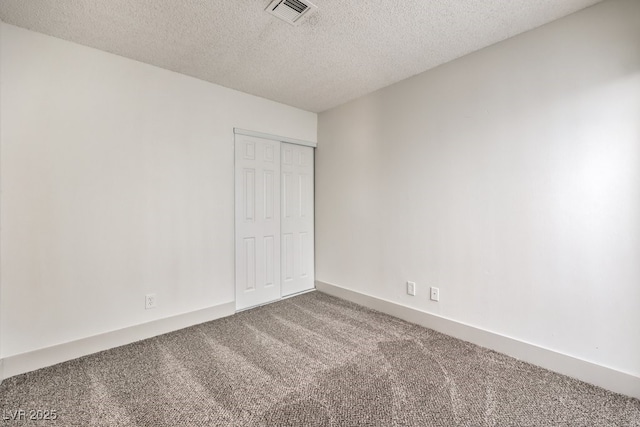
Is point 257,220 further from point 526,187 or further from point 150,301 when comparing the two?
point 526,187

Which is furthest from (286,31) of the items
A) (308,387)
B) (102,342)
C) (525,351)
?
(525,351)

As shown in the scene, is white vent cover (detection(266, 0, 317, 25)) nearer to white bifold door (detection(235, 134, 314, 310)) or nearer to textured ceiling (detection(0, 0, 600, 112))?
textured ceiling (detection(0, 0, 600, 112))

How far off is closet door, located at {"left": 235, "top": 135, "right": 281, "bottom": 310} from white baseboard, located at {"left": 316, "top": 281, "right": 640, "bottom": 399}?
4.21 ft

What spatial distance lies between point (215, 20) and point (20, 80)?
144cm

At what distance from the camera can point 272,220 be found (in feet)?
11.2

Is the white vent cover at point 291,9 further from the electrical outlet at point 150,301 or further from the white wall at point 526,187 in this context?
the electrical outlet at point 150,301

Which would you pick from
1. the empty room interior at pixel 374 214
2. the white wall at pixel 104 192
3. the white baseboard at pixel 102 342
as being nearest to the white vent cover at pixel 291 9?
the empty room interior at pixel 374 214

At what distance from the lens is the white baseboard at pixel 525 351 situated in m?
1.72

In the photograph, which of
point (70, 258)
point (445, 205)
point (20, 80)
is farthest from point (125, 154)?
point (445, 205)

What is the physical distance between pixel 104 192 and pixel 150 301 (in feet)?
3.32

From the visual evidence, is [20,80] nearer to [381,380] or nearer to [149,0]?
[149,0]

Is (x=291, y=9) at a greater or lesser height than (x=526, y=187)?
greater

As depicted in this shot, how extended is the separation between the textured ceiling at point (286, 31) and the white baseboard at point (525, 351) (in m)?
2.32

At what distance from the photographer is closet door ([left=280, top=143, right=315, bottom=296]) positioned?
11.7 feet
